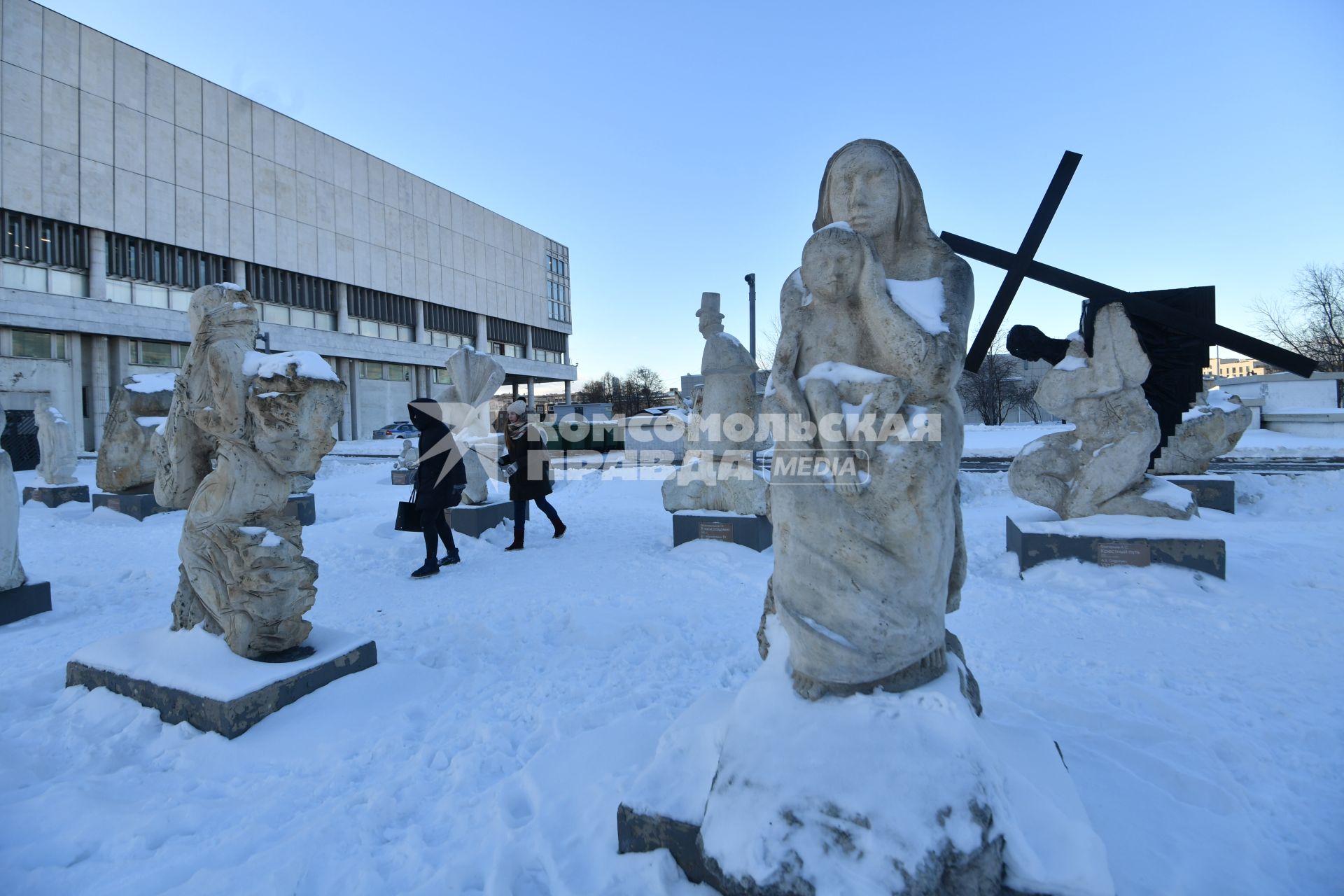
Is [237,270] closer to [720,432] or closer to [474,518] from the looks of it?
[474,518]

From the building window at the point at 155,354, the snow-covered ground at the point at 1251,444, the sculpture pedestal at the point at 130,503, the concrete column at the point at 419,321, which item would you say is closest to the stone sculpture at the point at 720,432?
the snow-covered ground at the point at 1251,444

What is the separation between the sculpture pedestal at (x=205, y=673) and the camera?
3008 mm

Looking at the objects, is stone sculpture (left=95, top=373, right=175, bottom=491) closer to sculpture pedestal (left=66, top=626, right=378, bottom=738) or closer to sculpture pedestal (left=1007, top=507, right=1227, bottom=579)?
sculpture pedestal (left=66, top=626, right=378, bottom=738)

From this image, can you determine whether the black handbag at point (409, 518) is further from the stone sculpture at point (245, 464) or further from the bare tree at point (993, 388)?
the bare tree at point (993, 388)

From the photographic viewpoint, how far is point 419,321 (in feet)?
121

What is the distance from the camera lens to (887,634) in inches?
83.7

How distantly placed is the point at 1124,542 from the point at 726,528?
11.8ft

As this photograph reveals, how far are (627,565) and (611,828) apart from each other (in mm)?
4278

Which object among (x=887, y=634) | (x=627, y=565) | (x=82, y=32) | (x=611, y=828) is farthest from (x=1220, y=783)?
(x=82, y=32)

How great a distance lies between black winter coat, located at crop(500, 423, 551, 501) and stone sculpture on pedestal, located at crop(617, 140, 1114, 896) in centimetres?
539

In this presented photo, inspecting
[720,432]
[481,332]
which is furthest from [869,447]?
[481,332]

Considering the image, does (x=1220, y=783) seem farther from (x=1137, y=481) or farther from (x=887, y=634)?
(x=1137, y=481)

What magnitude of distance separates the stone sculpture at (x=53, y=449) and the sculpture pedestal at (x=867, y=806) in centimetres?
1246

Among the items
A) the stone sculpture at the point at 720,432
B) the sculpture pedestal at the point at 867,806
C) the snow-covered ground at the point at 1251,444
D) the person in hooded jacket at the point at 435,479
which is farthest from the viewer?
the snow-covered ground at the point at 1251,444
